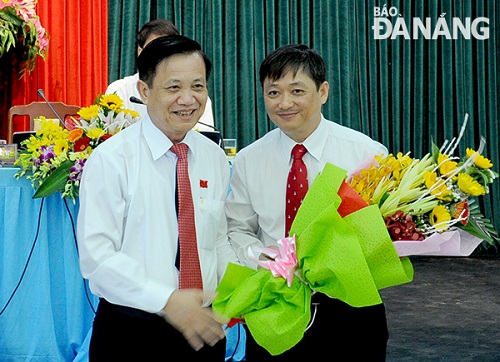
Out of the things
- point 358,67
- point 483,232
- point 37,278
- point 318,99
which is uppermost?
point 358,67

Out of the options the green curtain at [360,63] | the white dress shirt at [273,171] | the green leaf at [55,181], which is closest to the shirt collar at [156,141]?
the white dress shirt at [273,171]

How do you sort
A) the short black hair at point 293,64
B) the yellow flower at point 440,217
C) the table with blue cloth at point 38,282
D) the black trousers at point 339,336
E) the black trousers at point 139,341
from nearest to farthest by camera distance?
1. the yellow flower at point 440,217
2. the black trousers at point 139,341
3. the black trousers at point 339,336
4. the short black hair at point 293,64
5. the table with blue cloth at point 38,282

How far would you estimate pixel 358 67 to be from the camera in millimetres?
6512

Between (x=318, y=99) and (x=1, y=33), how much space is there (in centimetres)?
361

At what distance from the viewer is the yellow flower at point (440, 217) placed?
1.65 m

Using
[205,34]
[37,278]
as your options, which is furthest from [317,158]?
[205,34]

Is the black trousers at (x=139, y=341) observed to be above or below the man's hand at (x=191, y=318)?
below

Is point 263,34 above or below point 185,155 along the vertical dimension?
above

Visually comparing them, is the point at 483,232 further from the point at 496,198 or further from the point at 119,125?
the point at 496,198

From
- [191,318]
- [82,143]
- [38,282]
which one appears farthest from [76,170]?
[191,318]

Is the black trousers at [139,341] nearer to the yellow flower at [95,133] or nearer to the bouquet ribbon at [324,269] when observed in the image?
the bouquet ribbon at [324,269]

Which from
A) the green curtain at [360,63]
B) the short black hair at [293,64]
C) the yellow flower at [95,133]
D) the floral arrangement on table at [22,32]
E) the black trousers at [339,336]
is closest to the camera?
the black trousers at [339,336]

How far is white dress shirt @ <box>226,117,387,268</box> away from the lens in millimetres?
2088

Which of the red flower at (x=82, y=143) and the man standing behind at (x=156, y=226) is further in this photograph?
the red flower at (x=82, y=143)
